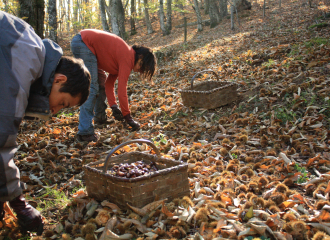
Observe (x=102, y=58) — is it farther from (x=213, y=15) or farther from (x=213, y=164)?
(x=213, y=15)

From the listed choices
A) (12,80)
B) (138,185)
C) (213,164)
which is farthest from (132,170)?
(12,80)

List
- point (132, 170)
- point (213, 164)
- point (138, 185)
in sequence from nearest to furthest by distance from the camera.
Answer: point (138, 185)
point (132, 170)
point (213, 164)

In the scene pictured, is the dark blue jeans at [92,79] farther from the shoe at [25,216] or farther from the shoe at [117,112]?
the shoe at [25,216]

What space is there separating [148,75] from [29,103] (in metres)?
2.41

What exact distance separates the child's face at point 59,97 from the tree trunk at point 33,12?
3.65 m

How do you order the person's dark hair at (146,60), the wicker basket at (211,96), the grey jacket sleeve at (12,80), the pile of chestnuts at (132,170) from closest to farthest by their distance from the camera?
the grey jacket sleeve at (12,80)
the pile of chestnuts at (132,170)
the person's dark hair at (146,60)
the wicker basket at (211,96)

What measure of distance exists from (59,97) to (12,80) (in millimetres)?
414

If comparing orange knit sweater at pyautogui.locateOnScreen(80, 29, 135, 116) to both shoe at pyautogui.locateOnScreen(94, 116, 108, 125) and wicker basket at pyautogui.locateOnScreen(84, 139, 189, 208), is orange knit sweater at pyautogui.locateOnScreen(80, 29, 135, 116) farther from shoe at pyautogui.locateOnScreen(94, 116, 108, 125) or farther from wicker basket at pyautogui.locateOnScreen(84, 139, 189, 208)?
wicker basket at pyautogui.locateOnScreen(84, 139, 189, 208)

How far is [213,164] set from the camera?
2.92m

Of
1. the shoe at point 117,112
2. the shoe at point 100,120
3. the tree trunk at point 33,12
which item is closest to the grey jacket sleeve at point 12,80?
the shoe at point 117,112

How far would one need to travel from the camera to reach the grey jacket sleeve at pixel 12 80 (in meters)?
1.35

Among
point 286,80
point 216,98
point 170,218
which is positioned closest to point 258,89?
point 286,80

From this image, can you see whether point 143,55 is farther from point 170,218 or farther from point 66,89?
point 170,218

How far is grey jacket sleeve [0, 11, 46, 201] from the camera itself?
1353 millimetres
